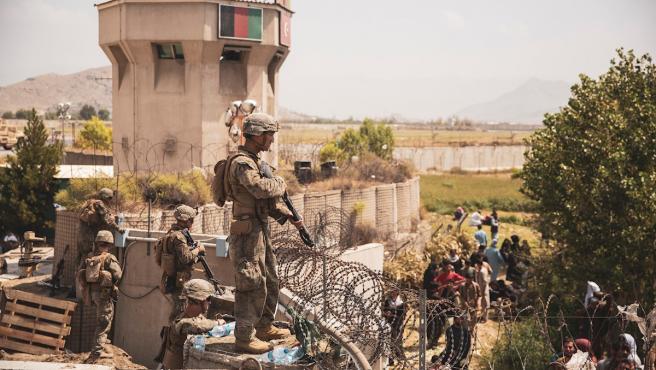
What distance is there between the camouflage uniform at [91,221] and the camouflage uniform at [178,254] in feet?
6.46

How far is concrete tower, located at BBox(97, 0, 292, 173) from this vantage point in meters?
20.7

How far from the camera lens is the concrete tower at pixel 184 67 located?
2073 cm

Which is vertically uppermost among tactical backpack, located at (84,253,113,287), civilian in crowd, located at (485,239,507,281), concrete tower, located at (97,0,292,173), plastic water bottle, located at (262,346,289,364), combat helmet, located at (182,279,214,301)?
concrete tower, located at (97,0,292,173)

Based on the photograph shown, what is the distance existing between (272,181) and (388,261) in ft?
32.5

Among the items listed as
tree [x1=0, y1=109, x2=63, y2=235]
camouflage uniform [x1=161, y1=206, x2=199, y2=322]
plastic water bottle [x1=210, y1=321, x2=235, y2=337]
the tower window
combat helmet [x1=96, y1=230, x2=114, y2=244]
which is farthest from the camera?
the tower window

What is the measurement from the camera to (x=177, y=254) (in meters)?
7.91

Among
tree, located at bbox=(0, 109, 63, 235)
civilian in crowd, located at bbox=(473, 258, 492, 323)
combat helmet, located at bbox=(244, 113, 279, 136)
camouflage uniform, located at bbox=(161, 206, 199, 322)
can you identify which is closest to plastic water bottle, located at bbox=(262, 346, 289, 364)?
combat helmet, located at bbox=(244, 113, 279, 136)

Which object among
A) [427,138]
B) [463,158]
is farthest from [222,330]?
[427,138]

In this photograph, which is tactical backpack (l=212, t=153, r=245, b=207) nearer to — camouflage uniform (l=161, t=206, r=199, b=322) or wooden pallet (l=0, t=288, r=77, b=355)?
camouflage uniform (l=161, t=206, r=199, b=322)

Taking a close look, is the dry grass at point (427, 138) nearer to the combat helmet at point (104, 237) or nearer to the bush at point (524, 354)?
the bush at point (524, 354)

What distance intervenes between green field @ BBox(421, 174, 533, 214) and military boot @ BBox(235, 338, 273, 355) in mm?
27777

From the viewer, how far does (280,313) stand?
7965mm

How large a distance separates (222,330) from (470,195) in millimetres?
37833

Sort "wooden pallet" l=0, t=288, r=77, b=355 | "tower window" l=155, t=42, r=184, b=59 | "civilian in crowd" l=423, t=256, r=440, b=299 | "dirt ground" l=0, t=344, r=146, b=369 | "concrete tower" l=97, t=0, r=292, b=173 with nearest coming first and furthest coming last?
"dirt ground" l=0, t=344, r=146, b=369 → "wooden pallet" l=0, t=288, r=77, b=355 → "civilian in crowd" l=423, t=256, r=440, b=299 → "concrete tower" l=97, t=0, r=292, b=173 → "tower window" l=155, t=42, r=184, b=59
